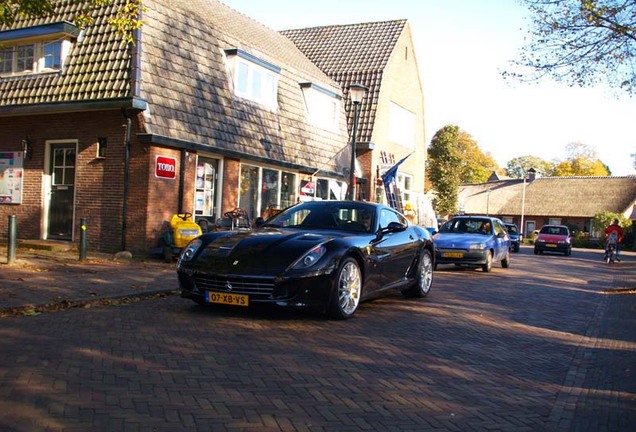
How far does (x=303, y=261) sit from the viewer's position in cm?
700

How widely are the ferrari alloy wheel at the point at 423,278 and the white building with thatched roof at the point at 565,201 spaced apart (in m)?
47.6

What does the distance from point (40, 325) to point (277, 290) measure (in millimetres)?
2497

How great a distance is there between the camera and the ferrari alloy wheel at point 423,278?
386 inches

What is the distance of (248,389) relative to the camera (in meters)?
4.52

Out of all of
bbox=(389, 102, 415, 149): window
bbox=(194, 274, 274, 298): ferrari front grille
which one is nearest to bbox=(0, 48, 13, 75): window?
bbox=(194, 274, 274, 298): ferrari front grille

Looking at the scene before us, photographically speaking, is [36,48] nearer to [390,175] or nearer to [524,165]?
[390,175]

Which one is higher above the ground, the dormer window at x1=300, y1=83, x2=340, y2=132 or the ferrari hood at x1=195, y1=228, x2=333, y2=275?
the dormer window at x1=300, y1=83, x2=340, y2=132

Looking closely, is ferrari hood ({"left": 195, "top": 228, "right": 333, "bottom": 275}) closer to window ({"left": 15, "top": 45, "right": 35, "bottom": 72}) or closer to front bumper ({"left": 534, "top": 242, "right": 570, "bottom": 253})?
window ({"left": 15, "top": 45, "right": 35, "bottom": 72})

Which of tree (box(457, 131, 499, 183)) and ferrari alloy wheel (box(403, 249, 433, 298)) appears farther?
tree (box(457, 131, 499, 183))

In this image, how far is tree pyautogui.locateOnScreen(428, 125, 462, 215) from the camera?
141ft

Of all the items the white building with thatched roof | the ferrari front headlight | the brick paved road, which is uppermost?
the white building with thatched roof

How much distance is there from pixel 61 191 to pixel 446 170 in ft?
105

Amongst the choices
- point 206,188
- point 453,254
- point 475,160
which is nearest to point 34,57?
point 206,188

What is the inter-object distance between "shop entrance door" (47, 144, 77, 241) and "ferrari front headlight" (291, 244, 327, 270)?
31.1ft
